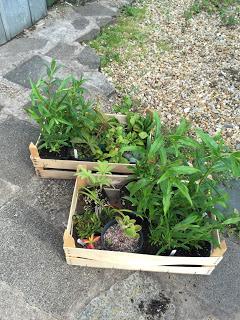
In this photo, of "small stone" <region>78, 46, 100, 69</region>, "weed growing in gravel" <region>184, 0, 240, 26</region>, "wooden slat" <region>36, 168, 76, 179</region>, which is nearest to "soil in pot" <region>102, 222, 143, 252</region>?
"wooden slat" <region>36, 168, 76, 179</region>

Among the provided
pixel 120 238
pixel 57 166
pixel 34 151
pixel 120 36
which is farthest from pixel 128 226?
pixel 120 36

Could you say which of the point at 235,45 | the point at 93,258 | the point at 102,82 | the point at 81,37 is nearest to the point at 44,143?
the point at 93,258

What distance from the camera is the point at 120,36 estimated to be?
4.44m

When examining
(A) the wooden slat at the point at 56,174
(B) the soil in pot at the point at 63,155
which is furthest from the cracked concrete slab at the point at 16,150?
(B) the soil in pot at the point at 63,155

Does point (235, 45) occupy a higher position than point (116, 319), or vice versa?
point (235, 45)

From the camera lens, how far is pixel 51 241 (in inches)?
100

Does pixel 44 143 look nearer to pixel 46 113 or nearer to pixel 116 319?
pixel 46 113

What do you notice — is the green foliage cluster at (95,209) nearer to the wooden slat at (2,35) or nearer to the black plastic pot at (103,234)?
the black plastic pot at (103,234)

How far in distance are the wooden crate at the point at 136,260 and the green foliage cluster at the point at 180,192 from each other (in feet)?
0.28

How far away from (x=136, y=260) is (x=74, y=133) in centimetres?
108

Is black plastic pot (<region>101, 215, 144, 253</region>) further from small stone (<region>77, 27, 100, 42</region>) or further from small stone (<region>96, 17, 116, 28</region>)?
small stone (<region>96, 17, 116, 28</region>)

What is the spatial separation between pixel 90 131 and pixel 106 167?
516mm

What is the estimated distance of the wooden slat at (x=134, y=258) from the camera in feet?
7.27

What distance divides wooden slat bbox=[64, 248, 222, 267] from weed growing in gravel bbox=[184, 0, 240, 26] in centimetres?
380
